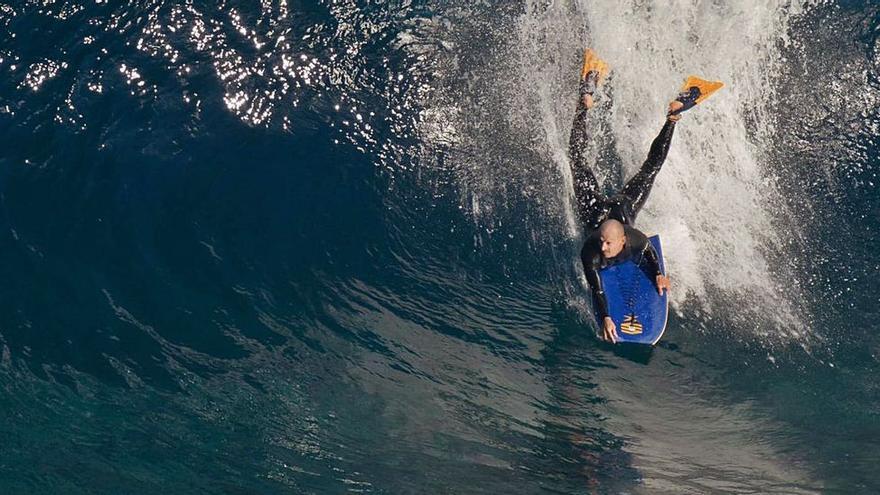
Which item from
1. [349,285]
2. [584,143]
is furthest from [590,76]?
[349,285]

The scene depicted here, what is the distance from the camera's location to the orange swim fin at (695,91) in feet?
36.2

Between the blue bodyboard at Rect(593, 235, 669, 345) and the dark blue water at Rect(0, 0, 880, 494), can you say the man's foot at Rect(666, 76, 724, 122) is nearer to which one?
the dark blue water at Rect(0, 0, 880, 494)

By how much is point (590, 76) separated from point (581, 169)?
1.45 metres

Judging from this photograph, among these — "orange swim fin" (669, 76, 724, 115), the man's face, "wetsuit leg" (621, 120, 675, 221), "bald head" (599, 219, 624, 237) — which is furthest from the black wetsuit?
"orange swim fin" (669, 76, 724, 115)

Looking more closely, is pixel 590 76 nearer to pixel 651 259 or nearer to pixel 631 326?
pixel 651 259

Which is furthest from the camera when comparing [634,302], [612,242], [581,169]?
[581,169]

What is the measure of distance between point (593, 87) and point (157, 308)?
5966mm

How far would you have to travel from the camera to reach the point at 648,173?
1081 centimetres

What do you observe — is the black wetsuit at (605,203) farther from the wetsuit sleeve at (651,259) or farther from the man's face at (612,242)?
the man's face at (612,242)

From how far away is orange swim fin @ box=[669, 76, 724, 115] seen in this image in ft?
36.2

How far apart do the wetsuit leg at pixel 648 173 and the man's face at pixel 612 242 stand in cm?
93

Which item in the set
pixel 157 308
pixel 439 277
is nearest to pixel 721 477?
pixel 439 277

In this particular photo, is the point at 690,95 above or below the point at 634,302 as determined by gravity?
above

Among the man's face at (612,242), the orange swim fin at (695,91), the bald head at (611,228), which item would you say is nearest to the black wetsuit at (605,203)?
the man's face at (612,242)
